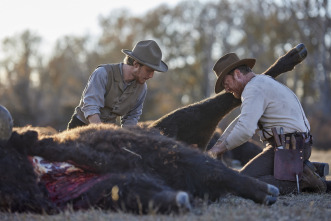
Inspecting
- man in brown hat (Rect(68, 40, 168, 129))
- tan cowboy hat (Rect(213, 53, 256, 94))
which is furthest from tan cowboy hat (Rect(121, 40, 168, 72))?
tan cowboy hat (Rect(213, 53, 256, 94))

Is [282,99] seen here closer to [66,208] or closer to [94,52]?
[66,208]

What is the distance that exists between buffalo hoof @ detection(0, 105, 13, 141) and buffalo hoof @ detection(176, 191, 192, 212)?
146 cm

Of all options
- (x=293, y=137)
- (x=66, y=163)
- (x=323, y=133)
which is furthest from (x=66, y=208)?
(x=323, y=133)

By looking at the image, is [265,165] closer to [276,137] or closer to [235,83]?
[276,137]

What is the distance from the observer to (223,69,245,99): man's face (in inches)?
221

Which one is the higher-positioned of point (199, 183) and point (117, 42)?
point (117, 42)

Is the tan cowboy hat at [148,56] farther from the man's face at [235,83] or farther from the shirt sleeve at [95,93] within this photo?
the man's face at [235,83]

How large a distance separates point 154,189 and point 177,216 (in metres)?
0.30

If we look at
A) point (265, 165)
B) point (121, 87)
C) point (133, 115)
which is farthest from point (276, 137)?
point (133, 115)

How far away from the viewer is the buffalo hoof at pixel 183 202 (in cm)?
343

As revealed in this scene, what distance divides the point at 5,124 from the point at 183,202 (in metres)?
1.55

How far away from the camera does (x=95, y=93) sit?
611 cm

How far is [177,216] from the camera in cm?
343

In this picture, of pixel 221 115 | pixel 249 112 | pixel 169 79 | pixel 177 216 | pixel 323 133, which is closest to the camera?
pixel 177 216
